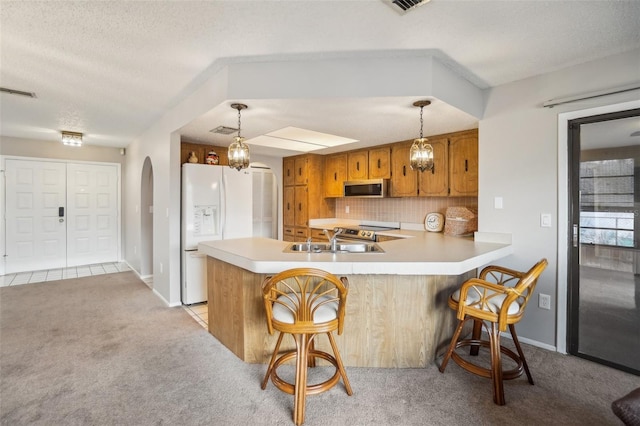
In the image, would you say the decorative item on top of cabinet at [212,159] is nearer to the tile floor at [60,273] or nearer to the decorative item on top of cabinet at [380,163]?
the decorative item on top of cabinet at [380,163]

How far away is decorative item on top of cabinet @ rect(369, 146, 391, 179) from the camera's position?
4.56 m

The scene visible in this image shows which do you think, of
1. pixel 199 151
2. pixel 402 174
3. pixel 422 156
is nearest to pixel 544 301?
pixel 422 156

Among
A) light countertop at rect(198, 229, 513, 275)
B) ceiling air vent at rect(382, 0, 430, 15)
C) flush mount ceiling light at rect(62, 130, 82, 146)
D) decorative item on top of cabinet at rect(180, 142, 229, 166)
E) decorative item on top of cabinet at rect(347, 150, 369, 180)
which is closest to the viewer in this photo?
ceiling air vent at rect(382, 0, 430, 15)

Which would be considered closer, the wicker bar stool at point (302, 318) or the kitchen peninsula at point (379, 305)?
the wicker bar stool at point (302, 318)

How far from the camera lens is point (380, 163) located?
15.3 feet

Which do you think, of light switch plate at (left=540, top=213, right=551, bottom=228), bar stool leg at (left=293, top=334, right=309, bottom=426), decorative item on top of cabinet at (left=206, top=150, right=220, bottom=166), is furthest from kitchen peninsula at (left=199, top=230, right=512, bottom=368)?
decorative item on top of cabinet at (left=206, top=150, right=220, bottom=166)

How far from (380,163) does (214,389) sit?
358 centimetres

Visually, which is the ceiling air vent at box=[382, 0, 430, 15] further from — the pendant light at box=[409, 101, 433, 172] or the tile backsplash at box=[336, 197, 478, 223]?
the tile backsplash at box=[336, 197, 478, 223]

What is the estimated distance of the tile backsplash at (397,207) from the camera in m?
4.21

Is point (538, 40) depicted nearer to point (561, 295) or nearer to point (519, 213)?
point (519, 213)

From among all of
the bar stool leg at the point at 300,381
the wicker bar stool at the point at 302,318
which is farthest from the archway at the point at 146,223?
the bar stool leg at the point at 300,381

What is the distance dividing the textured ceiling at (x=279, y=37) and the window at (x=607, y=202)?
89cm

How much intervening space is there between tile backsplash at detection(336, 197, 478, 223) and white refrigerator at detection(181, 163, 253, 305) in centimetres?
199

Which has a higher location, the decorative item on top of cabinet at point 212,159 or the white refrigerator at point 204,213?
the decorative item on top of cabinet at point 212,159
